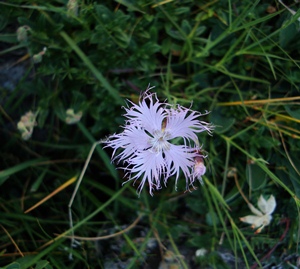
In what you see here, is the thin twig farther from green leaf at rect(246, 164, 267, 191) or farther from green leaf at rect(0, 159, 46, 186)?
green leaf at rect(246, 164, 267, 191)

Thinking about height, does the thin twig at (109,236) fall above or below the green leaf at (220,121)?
below

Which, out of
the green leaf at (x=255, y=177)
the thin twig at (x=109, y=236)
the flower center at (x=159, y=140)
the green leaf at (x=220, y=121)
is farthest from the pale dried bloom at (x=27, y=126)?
the green leaf at (x=255, y=177)

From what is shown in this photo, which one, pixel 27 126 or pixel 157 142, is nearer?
pixel 157 142

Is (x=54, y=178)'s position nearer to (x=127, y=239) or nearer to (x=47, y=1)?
(x=127, y=239)

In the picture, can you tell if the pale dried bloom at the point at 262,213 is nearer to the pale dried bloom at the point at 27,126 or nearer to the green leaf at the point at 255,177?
the green leaf at the point at 255,177

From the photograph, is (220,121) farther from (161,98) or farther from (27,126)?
(27,126)

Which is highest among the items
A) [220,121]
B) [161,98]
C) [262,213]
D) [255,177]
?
[161,98]

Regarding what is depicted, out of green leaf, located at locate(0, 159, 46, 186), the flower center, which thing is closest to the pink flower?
the flower center

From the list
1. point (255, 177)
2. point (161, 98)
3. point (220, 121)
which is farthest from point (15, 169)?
point (255, 177)
